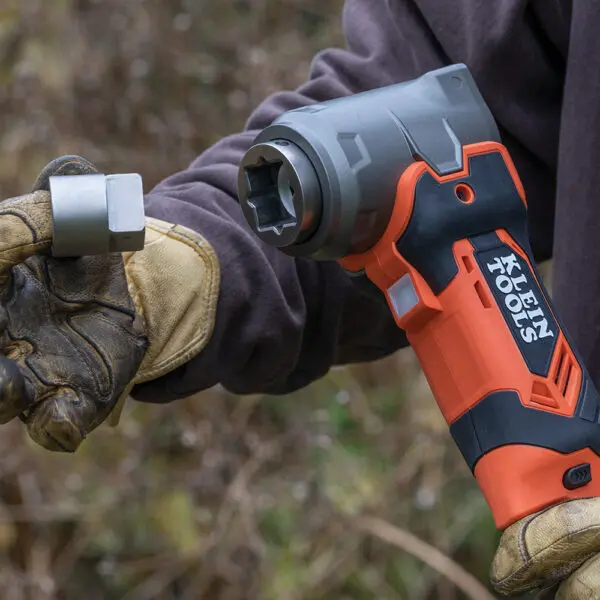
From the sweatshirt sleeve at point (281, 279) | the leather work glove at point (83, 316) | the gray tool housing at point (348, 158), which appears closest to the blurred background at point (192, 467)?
the sweatshirt sleeve at point (281, 279)

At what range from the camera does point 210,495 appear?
110 inches

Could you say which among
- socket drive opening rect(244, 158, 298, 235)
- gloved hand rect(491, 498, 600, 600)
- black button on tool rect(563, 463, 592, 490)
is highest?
socket drive opening rect(244, 158, 298, 235)

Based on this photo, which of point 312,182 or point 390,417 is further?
point 390,417

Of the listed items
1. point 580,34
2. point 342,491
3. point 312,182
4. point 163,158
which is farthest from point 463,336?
point 163,158

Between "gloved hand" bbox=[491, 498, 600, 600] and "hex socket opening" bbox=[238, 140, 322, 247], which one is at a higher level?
"hex socket opening" bbox=[238, 140, 322, 247]

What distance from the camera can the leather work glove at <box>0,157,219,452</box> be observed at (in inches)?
42.3

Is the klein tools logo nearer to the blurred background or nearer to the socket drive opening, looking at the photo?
the socket drive opening

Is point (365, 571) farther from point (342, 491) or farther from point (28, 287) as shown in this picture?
point (28, 287)

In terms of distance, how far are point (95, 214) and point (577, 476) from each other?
519 mm

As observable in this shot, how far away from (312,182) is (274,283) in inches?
9.3

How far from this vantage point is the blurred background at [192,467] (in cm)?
272

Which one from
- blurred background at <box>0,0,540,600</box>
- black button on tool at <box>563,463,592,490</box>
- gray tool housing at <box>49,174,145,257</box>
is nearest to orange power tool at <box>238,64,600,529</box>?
black button on tool at <box>563,463,592,490</box>

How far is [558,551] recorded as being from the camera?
101cm

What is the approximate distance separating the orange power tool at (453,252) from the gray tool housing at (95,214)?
111 millimetres
